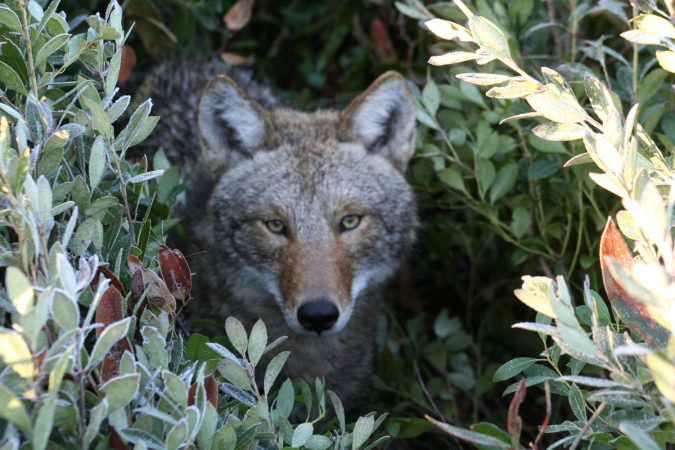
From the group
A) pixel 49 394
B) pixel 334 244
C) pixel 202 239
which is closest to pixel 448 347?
pixel 334 244

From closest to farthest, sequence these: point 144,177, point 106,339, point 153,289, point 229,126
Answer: point 106,339 < point 153,289 < point 144,177 < point 229,126

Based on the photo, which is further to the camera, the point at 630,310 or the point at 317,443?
the point at 317,443

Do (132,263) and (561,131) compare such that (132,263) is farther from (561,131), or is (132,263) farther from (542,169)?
(542,169)

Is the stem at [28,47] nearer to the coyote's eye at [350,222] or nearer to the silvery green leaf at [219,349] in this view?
the silvery green leaf at [219,349]

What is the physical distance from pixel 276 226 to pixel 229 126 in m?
0.66

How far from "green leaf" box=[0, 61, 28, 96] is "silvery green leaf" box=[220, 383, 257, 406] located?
3.22 ft

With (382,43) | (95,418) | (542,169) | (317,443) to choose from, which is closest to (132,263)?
(95,418)

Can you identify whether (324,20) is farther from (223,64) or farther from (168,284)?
(168,284)

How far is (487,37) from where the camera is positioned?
1.52 metres

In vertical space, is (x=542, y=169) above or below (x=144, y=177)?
below

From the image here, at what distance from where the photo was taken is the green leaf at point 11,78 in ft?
5.02

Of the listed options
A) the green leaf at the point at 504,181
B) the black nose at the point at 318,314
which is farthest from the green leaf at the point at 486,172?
the black nose at the point at 318,314

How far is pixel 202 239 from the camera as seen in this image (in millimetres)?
3113

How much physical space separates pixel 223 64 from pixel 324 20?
944mm
